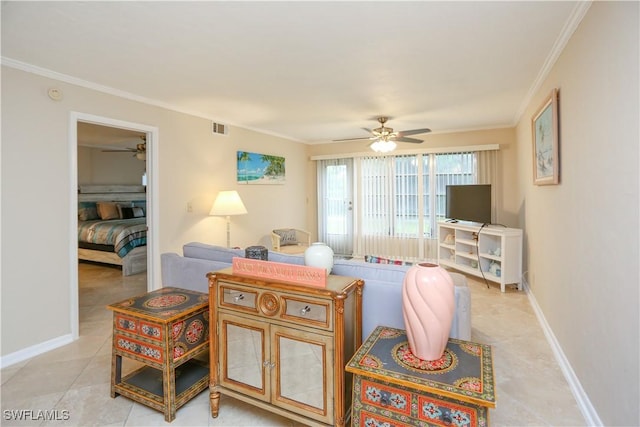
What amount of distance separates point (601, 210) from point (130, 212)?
7389 millimetres

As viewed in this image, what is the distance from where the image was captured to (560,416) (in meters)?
1.84

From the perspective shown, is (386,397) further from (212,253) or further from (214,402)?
(212,253)

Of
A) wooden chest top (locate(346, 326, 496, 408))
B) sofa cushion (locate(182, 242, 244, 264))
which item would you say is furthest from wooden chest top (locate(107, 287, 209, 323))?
wooden chest top (locate(346, 326, 496, 408))

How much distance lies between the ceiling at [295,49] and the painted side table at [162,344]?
171cm

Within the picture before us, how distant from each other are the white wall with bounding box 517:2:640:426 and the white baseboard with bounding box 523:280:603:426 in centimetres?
3

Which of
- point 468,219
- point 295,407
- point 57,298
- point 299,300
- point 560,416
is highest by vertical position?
point 468,219

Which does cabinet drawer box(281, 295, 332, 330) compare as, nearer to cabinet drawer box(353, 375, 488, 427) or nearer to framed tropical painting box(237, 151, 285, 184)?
cabinet drawer box(353, 375, 488, 427)

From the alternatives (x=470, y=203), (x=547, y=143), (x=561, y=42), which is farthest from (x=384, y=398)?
(x=470, y=203)

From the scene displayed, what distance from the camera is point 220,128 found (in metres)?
4.43

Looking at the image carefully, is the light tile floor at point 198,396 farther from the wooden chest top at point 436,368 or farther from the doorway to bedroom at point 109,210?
the wooden chest top at point 436,368

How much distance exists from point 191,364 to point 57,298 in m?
1.47

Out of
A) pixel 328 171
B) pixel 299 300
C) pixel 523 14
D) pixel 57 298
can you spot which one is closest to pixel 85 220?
pixel 57 298

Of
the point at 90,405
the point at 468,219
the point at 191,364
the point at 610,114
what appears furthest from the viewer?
the point at 468,219

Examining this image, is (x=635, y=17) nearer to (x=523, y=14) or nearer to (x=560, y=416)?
(x=523, y=14)
